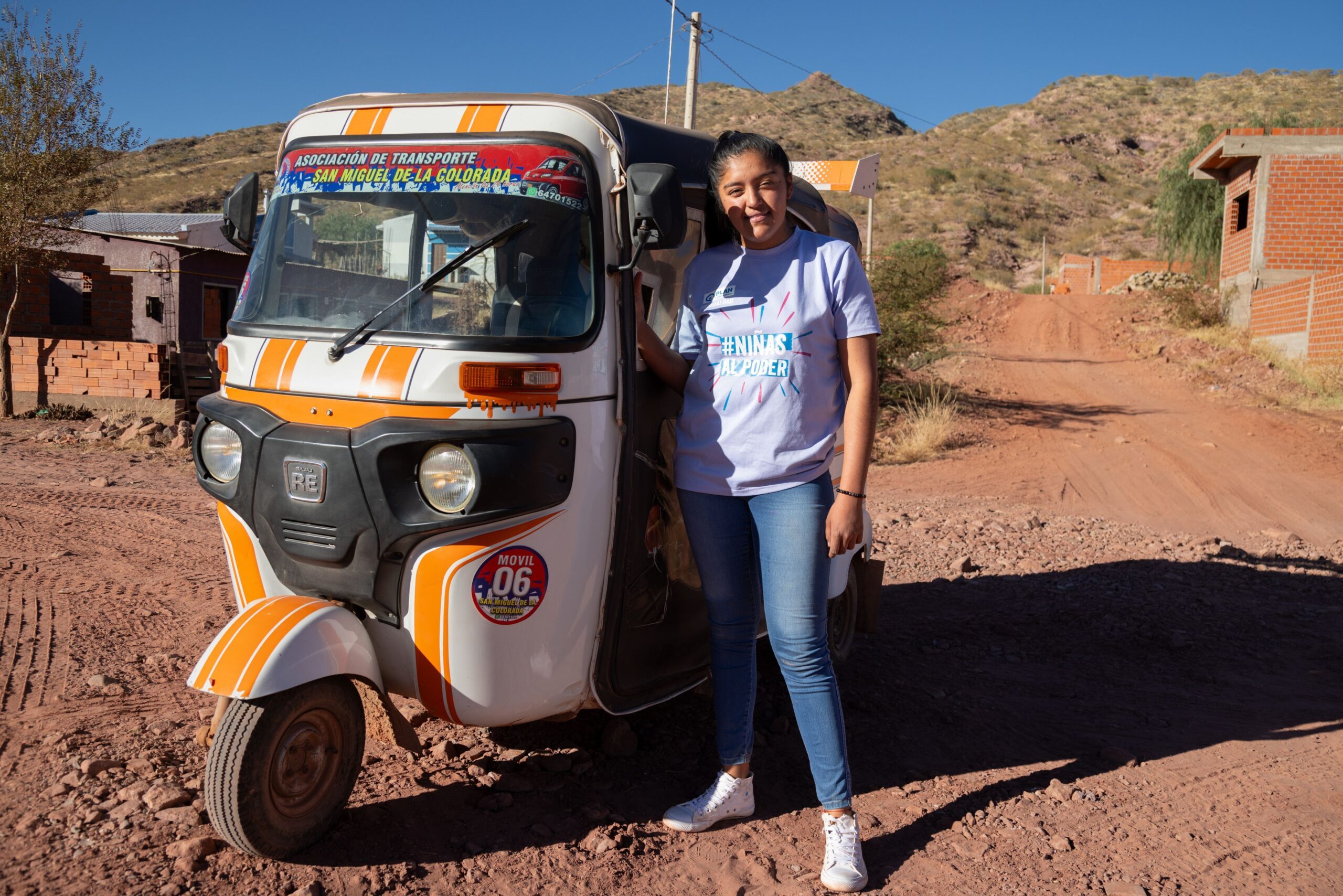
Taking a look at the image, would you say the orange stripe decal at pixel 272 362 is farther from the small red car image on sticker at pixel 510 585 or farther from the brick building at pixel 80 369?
the brick building at pixel 80 369

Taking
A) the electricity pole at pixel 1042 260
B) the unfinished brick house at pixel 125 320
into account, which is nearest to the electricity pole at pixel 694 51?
the unfinished brick house at pixel 125 320

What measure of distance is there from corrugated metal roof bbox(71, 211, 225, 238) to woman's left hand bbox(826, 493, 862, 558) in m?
29.1

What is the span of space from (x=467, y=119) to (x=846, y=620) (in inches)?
126

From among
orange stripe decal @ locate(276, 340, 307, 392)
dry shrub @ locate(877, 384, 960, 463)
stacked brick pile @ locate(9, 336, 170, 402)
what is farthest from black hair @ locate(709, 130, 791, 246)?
stacked brick pile @ locate(9, 336, 170, 402)

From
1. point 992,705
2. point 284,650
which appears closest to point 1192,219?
point 992,705

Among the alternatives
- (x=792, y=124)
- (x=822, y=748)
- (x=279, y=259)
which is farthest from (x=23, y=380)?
(x=792, y=124)

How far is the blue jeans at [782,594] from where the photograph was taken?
120 inches

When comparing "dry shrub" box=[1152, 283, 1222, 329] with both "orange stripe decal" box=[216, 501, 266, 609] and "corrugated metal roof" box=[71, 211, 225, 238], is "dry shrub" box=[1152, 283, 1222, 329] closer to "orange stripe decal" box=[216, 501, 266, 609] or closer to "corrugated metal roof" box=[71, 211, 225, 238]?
"orange stripe decal" box=[216, 501, 266, 609]

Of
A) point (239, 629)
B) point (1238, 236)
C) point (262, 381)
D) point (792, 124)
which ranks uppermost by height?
point (792, 124)

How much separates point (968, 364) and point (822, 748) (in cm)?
1911

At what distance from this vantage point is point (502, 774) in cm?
362

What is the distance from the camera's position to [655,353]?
130 inches

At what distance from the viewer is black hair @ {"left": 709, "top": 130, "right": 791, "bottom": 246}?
3.06 meters

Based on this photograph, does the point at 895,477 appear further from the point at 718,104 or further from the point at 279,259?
the point at 718,104
